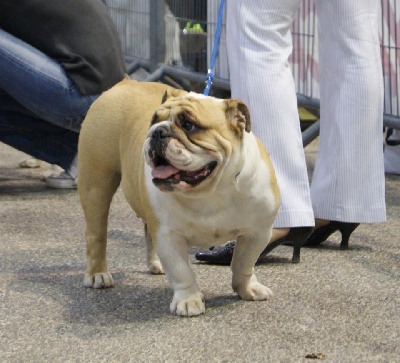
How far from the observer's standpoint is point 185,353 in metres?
3.03

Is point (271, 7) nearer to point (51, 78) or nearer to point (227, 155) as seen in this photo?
point (227, 155)

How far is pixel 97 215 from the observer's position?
12.6ft

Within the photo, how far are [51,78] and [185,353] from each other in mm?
2792

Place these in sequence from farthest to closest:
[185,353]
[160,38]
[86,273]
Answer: [160,38], [86,273], [185,353]

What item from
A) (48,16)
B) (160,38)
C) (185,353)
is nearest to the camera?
(185,353)

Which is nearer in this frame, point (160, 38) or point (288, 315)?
point (288, 315)

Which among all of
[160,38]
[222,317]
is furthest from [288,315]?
[160,38]

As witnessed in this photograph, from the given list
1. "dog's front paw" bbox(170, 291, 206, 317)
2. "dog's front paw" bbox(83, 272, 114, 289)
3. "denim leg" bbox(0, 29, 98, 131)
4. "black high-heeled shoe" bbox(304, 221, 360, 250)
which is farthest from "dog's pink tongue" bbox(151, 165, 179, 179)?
"denim leg" bbox(0, 29, 98, 131)

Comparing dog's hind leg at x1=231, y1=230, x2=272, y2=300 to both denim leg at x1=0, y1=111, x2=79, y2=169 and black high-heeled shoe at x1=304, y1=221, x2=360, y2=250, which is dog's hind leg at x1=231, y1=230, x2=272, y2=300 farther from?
denim leg at x1=0, y1=111, x2=79, y2=169

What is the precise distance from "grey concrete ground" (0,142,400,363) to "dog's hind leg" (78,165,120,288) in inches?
2.4

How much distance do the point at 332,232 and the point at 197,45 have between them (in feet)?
10.9

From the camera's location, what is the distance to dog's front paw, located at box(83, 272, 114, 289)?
3.83 metres

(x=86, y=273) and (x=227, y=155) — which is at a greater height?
(x=227, y=155)

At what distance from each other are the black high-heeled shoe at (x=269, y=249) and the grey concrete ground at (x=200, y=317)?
0.04 meters
